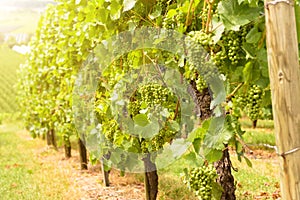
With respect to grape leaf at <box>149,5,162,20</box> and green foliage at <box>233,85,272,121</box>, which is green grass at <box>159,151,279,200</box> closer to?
grape leaf at <box>149,5,162,20</box>

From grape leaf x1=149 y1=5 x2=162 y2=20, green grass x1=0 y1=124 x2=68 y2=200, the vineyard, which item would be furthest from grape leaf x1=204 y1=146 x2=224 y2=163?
green grass x1=0 y1=124 x2=68 y2=200

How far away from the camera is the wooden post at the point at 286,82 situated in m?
2.09

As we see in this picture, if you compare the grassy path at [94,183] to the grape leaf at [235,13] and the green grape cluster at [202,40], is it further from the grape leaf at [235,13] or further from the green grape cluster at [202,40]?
the grape leaf at [235,13]

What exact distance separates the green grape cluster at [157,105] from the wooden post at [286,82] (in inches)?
52.8

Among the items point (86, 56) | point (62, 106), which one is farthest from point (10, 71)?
point (86, 56)

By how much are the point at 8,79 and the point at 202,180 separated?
171 feet

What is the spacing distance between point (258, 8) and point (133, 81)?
232 centimetres

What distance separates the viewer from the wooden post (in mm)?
2092

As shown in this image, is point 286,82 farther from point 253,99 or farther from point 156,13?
point 156,13

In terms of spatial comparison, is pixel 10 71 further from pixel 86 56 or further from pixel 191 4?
pixel 191 4

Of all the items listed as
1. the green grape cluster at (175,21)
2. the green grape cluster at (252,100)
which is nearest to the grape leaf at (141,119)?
the green grape cluster at (175,21)

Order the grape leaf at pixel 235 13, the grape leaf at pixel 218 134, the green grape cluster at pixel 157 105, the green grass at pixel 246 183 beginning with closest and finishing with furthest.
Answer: the grape leaf at pixel 235 13
the grape leaf at pixel 218 134
the green grape cluster at pixel 157 105
the green grass at pixel 246 183

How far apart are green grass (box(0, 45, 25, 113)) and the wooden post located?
36.0 m

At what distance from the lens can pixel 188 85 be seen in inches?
159
